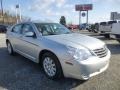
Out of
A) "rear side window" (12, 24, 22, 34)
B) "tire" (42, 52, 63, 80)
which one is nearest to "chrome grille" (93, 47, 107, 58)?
"tire" (42, 52, 63, 80)

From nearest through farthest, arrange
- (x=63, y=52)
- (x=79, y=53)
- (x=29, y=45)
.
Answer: (x=79, y=53) < (x=63, y=52) < (x=29, y=45)

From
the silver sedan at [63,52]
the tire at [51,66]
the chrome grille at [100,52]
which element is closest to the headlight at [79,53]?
the silver sedan at [63,52]

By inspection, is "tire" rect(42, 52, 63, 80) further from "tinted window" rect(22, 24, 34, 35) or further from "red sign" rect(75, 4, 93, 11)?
"red sign" rect(75, 4, 93, 11)

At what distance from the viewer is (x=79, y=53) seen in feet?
16.0

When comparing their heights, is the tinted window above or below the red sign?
below

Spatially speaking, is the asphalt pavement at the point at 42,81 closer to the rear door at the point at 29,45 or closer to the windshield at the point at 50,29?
the rear door at the point at 29,45

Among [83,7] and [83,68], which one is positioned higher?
[83,7]

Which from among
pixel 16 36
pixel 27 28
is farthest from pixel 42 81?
pixel 16 36

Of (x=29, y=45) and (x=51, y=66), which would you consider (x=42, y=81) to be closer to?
(x=51, y=66)

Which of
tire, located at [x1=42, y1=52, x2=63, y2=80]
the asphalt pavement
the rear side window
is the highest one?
the rear side window

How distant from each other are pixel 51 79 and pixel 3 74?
158cm

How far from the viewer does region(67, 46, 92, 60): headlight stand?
4836 mm

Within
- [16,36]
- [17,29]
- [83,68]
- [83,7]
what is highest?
[83,7]

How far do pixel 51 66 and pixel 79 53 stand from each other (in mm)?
1058
